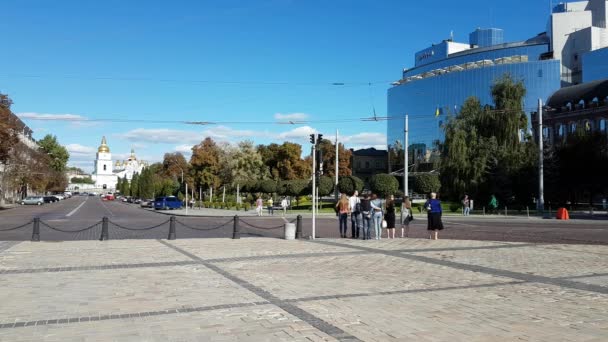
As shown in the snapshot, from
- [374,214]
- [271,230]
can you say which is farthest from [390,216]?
[271,230]

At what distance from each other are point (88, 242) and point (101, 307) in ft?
38.7

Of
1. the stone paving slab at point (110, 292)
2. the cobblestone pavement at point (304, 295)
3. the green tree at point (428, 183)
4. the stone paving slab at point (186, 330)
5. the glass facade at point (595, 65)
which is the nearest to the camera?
the stone paving slab at point (186, 330)

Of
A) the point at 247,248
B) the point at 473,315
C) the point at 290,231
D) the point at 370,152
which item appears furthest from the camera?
the point at 370,152

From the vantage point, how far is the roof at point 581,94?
78.3m

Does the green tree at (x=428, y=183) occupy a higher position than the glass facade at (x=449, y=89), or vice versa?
the glass facade at (x=449, y=89)

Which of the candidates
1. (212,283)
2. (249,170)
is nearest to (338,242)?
(212,283)

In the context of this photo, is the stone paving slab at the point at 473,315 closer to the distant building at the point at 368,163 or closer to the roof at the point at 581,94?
the roof at the point at 581,94

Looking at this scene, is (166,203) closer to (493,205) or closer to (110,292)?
(493,205)

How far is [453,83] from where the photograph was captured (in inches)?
4432

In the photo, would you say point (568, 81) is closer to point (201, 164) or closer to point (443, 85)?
point (443, 85)

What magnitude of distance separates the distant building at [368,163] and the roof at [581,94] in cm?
5338

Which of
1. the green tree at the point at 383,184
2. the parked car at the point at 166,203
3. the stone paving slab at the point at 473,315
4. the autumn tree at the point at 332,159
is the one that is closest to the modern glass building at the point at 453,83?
the autumn tree at the point at 332,159

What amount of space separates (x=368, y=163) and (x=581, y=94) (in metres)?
62.6

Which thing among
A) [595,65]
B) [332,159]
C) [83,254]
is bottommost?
[83,254]
